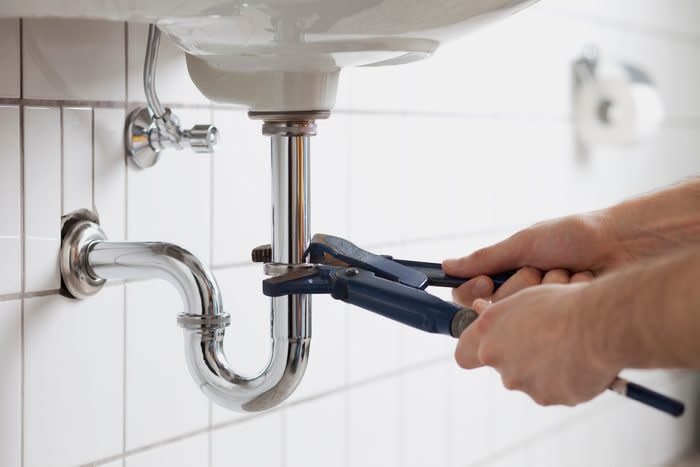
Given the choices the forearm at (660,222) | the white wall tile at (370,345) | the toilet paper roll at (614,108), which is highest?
the toilet paper roll at (614,108)

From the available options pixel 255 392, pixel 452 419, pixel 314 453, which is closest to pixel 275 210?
pixel 255 392

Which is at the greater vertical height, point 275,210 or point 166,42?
point 166,42

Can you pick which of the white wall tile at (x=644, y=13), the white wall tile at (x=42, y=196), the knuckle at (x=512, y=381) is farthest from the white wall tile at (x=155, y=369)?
the white wall tile at (x=644, y=13)

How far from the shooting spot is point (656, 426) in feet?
6.67

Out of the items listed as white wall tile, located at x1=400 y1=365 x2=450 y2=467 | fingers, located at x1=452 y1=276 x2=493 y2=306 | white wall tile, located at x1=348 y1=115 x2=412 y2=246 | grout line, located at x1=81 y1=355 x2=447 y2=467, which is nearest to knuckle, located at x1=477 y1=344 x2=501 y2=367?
fingers, located at x1=452 y1=276 x2=493 y2=306

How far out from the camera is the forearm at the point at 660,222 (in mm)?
1001

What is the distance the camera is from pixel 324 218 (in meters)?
1.23

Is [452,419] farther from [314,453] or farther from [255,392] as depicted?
[255,392]

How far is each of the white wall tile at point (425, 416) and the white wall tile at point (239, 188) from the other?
0.38 metres

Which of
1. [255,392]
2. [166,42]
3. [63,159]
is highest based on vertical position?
[166,42]

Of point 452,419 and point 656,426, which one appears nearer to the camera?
point 452,419

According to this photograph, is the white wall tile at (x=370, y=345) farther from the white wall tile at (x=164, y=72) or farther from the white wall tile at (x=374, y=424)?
the white wall tile at (x=164, y=72)

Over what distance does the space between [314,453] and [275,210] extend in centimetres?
45

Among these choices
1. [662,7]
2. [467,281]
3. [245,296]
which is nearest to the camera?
[467,281]
